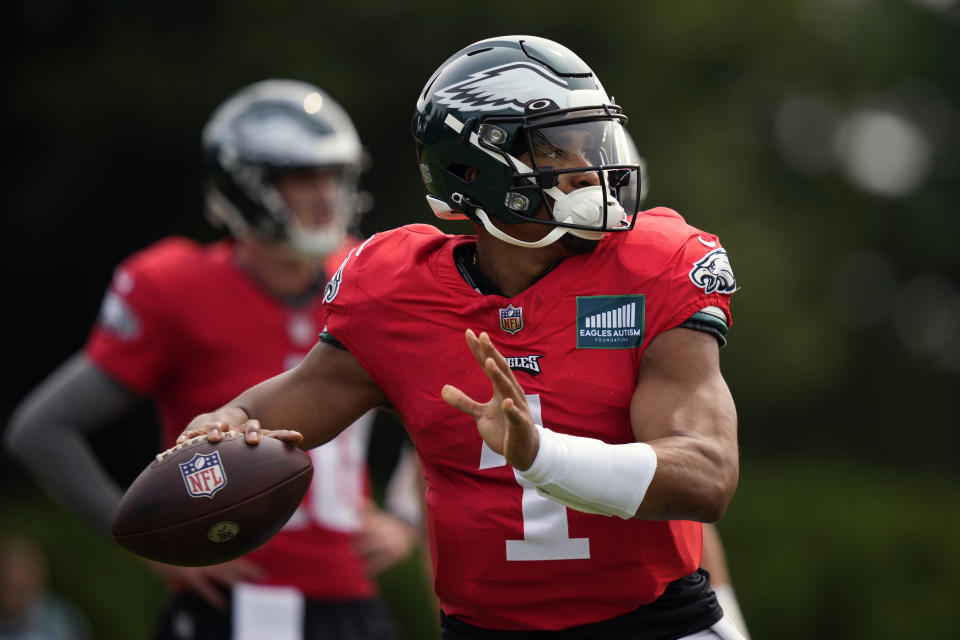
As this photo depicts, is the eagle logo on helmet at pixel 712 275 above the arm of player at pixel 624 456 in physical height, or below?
above

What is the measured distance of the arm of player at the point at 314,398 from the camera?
10.3ft

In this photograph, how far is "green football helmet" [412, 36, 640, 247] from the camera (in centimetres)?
297

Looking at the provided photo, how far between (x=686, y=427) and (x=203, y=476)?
105 cm

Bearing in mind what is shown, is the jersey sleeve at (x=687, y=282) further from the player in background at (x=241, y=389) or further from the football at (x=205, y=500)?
the player in background at (x=241, y=389)

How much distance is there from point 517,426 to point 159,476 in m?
0.89

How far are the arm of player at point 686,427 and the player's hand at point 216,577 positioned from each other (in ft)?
6.76

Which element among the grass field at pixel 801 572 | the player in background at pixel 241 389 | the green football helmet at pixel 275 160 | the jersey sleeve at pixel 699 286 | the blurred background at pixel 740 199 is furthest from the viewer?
the blurred background at pixel 740 199

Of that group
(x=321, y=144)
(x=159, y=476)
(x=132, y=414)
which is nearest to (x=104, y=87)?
(x=132, y=414)

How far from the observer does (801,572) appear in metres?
8.09

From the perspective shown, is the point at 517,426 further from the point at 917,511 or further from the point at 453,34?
the point at 453,34

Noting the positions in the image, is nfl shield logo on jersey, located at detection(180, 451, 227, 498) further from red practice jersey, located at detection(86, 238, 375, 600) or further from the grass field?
the grass field

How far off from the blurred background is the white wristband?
17.5 feet

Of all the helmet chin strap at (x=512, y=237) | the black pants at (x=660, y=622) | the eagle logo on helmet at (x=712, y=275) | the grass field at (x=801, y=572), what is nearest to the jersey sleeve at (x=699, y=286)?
the eagle logo on helmet at (x=712, y=275)

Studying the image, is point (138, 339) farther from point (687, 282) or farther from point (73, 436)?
point (687, 282)
